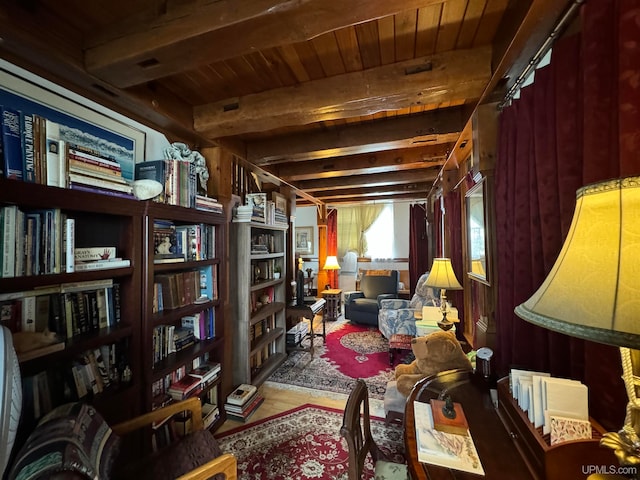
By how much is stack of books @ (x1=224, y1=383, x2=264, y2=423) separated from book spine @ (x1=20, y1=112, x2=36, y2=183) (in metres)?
1.90

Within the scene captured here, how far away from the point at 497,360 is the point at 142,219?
7.32ft

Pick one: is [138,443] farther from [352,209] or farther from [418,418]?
[352,209]

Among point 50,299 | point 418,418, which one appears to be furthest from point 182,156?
point 418,418

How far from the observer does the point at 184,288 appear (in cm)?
178

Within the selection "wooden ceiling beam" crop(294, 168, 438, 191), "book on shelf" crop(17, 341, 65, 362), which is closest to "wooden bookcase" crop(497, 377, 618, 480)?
"book on shelf" crop(17, 341, 65, 362)

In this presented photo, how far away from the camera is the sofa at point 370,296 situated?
4324 millimetres

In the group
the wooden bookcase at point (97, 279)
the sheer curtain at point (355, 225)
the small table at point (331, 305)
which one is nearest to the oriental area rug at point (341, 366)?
the small table at point (331, 305)

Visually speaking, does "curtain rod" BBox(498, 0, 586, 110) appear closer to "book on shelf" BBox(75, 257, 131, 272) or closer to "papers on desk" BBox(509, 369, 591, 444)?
"papers on desk" BBox(509, 369, 591, 444)

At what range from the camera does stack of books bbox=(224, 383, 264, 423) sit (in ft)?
6.66

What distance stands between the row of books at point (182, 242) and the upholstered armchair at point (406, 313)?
255 cm

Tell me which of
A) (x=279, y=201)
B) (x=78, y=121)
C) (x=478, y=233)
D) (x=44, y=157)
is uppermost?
(x=78, y=121)

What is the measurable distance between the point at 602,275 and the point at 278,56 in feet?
5.61

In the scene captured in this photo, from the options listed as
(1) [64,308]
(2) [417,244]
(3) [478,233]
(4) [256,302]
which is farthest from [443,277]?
(2) [417,244]

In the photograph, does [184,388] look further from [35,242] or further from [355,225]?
[355,225]
